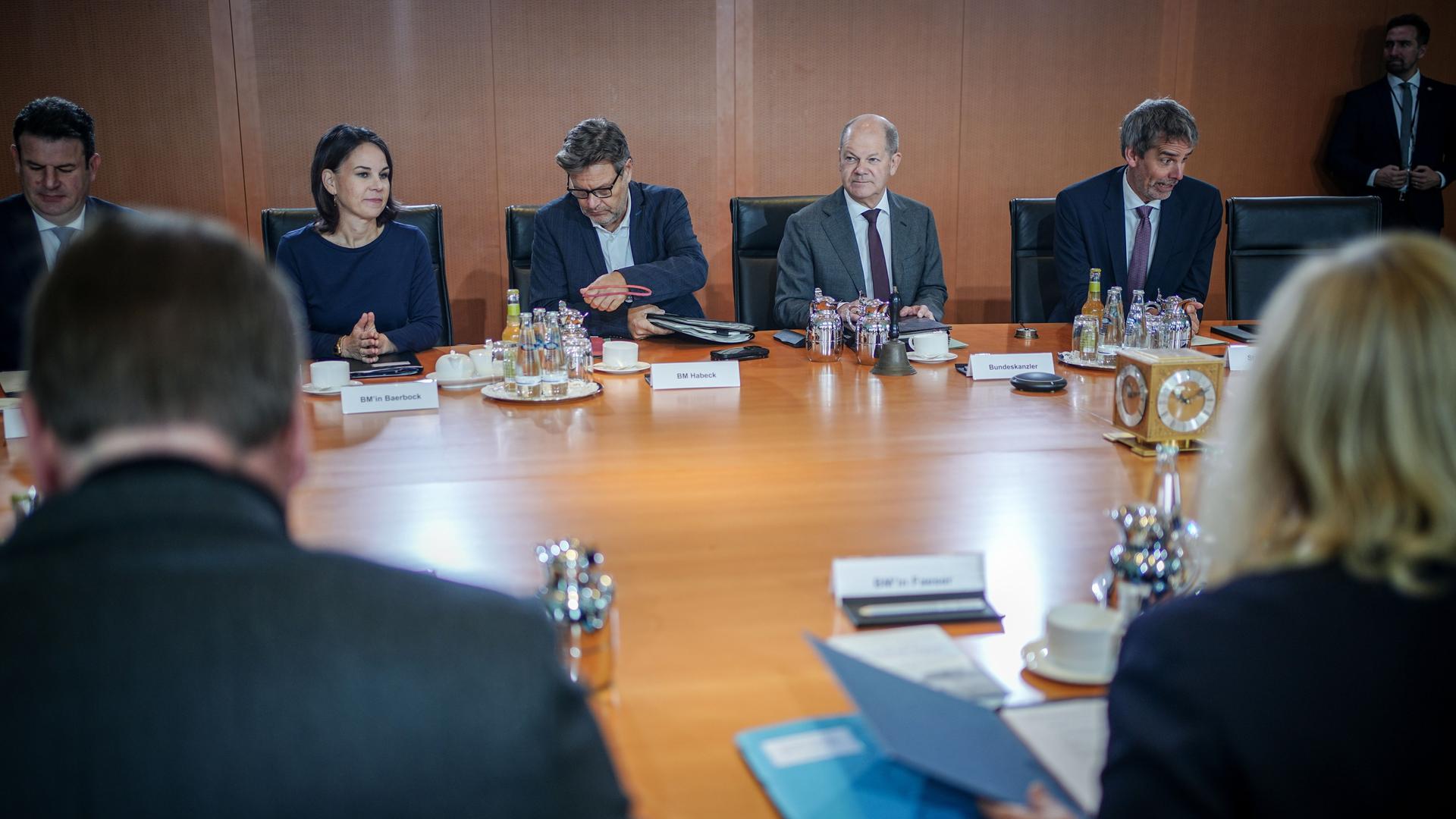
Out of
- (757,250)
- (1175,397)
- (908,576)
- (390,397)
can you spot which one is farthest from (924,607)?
(757,250)

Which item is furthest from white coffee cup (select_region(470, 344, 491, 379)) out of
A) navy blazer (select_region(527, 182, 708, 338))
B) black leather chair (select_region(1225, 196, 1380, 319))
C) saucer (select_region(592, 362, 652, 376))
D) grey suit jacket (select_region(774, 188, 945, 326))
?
black leather chair (select_region(1225, 196, 1380, 319))

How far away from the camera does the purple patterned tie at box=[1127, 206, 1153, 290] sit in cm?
384

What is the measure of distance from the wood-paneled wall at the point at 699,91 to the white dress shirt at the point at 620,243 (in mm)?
1677

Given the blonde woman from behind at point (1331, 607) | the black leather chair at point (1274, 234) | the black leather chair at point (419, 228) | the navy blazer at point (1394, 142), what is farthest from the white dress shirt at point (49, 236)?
the navy blazer at point (1394, 142)

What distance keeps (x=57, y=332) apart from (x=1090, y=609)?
3.36ft

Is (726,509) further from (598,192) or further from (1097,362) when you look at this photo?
(598,192)

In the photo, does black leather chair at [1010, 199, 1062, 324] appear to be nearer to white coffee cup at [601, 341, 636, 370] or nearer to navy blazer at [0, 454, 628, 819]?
white coffee cup at [601, 341, 636, 370]

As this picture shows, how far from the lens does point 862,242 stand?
12.7 feet

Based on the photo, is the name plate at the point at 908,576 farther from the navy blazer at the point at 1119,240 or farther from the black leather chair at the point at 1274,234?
the black leather chair at the point at 1274,234

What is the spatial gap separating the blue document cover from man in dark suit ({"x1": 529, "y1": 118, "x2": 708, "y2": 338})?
2.47 metres

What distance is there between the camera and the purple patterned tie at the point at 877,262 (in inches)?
151

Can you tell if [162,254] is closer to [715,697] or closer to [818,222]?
[715,697]

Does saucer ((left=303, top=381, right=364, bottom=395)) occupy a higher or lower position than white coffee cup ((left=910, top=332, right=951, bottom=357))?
lower

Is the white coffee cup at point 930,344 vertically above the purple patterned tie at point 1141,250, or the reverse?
the purple patterned tie at point 1141,250
